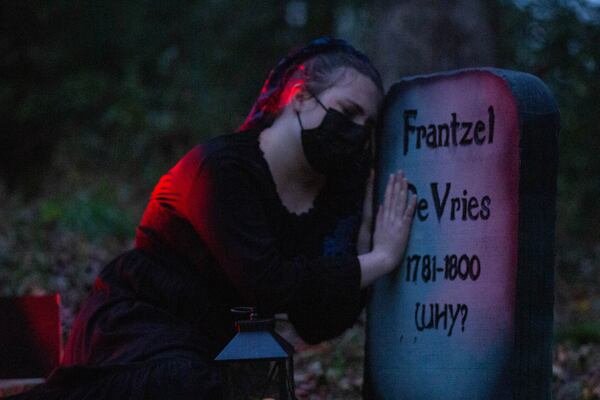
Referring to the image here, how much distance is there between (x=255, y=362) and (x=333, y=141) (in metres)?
0.93

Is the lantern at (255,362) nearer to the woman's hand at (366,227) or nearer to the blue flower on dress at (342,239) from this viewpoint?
the blue flower on dress at (342,239)

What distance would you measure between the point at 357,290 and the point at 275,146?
630 millimetres

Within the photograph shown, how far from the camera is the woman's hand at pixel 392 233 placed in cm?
326

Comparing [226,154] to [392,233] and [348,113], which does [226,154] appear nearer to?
[348,113]

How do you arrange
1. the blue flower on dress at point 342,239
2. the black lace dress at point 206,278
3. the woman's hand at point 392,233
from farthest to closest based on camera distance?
the blue flower on dress at point 342,239 < the woman's hand at point 392,233 < the black lace dress at point 206,278

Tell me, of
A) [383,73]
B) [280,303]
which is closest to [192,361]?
[280,303]

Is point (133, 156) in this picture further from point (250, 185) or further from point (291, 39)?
point (250, 185)

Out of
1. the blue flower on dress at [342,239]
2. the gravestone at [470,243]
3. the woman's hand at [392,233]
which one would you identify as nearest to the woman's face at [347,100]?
the gravestone at [470,243]

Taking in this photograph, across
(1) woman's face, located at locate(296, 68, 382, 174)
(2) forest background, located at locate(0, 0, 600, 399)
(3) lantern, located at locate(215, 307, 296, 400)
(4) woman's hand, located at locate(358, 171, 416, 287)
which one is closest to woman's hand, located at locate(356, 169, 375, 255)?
(4) woman's hand, located at locate(358, 171, 416, 287)

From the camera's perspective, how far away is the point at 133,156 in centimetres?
1311

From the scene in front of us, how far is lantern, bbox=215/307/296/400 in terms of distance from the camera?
8.65 ft

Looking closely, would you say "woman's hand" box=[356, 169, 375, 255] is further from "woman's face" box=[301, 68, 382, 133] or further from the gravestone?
"woman's face" box=[301, 68, 382, 133]

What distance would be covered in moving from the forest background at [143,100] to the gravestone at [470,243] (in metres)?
3.47

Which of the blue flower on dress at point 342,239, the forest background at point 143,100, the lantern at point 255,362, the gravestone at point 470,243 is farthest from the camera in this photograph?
the forest background at point 143,100
